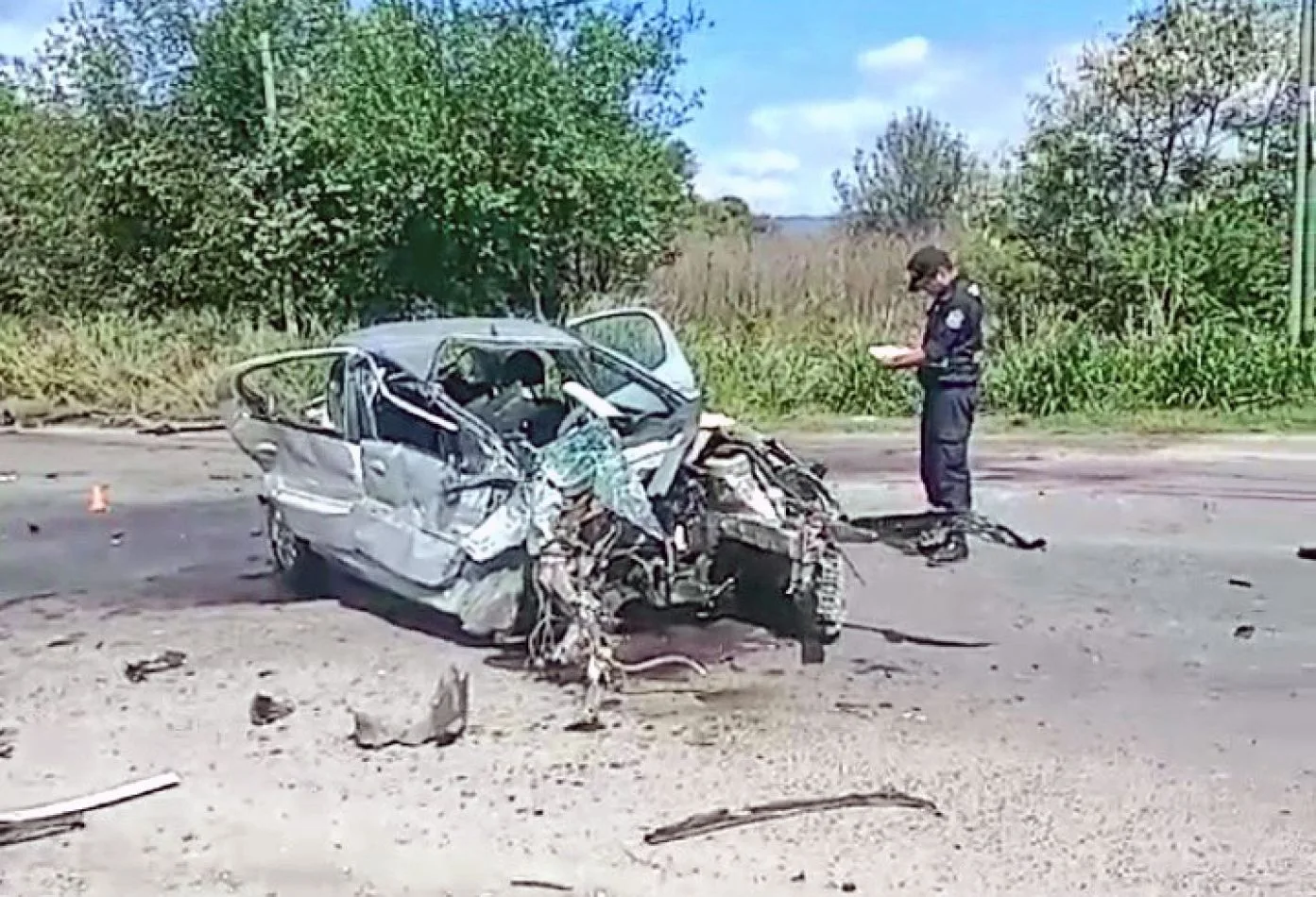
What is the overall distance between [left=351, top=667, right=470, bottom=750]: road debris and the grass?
11.6m

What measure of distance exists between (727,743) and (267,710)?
1.91m

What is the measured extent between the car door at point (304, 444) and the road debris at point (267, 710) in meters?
1.90

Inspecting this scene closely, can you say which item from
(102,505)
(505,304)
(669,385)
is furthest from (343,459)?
(505,304)

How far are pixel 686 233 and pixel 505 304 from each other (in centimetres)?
279

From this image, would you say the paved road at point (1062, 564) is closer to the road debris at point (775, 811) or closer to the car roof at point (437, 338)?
the road debris at point (775, 811)

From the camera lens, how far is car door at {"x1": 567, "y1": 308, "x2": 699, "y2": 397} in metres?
9.42

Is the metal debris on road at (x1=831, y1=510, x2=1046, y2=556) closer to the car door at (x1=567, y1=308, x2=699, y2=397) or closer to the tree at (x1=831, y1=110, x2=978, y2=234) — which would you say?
the car door at (x1=567, y1=308, x2=699, y2=397)

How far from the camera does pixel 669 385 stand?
923 cm

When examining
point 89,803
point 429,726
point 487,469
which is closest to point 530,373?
point 487,469

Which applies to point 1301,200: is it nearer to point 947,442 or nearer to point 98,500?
point 947,442

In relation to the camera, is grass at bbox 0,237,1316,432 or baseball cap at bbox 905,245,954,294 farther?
grass at bbox 0,237,1316,432

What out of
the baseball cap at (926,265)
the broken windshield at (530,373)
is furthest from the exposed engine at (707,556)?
the baseball cap at (926,265)

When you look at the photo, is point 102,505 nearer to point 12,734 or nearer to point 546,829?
point 12,734

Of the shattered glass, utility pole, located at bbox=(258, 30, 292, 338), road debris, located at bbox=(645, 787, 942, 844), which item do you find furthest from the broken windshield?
utility pole, located at bbox=(258, 30, 292, 338)
